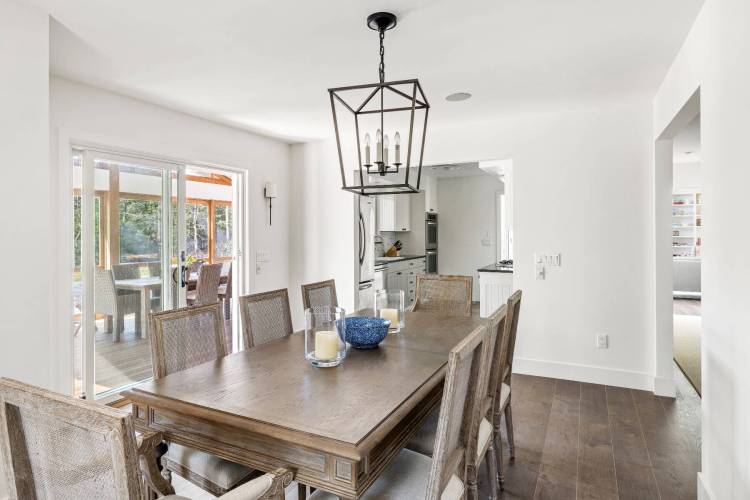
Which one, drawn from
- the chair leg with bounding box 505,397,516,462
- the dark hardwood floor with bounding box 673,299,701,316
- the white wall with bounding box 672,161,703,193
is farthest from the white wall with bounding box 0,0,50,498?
the white wall with bounding box 672,161,703,193

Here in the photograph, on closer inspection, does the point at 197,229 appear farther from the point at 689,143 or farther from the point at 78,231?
the point at 689,143

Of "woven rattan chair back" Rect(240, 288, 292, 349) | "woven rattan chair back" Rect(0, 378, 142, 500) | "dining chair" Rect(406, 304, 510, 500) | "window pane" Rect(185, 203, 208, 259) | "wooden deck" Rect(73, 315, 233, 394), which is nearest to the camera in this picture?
"woven rattan chair back" Rect(0, 378, 142, 500)

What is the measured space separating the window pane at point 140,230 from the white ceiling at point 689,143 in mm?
4977

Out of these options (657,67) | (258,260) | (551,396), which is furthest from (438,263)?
(657,67)

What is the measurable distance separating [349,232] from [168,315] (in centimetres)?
309

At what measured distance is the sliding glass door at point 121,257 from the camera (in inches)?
131

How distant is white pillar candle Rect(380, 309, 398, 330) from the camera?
2477 millimetres

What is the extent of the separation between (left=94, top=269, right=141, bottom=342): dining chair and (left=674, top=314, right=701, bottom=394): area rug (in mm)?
4714

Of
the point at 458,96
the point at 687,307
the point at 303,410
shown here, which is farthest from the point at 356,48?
the point at 687,307

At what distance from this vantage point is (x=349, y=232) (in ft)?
16.3

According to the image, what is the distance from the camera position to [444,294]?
330 cm

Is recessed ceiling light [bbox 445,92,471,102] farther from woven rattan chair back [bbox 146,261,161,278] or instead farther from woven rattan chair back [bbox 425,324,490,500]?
woven rattan chair back [bbox 146,261,161,278]

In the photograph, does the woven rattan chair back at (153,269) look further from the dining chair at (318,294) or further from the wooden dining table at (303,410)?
the wooden dining table at (303,410)

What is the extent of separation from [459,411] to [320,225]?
12.8 feet
